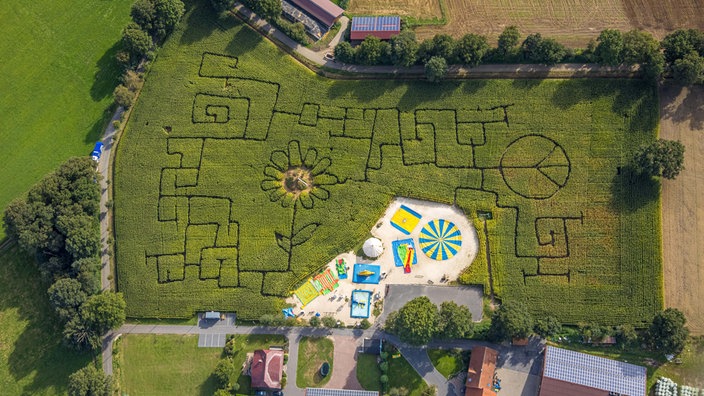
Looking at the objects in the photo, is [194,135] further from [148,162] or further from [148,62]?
[148,62]

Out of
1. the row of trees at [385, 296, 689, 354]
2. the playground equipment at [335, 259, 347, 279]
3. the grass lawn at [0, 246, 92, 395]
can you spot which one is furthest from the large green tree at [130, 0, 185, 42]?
the row of trees at [385, 296, 689, 354]

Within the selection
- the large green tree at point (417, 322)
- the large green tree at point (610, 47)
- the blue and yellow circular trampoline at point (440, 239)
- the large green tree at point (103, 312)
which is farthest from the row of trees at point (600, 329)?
A: the large green tree at point (103, 312)

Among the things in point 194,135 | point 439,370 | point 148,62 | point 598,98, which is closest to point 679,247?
point 598,98

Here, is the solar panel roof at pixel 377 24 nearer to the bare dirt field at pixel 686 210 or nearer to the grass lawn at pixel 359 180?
the grass lawn at pixel 359 180

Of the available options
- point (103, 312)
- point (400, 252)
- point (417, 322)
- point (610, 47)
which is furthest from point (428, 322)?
point (610, 47)

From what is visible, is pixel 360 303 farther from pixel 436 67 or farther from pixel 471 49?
pixel 471 49

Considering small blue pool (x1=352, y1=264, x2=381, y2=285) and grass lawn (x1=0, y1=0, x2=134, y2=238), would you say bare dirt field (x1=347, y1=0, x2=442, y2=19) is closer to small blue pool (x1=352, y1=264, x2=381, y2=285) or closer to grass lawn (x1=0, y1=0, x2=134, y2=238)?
grass lawn (x1=0, y1=0, x2=134, y2=238)

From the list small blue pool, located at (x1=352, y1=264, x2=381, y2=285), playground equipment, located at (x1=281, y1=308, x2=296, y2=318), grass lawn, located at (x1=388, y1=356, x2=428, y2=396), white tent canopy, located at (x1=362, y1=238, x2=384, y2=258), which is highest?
white tent canopy, located at (x1=362, y1=238, x2=384, y2=258)
